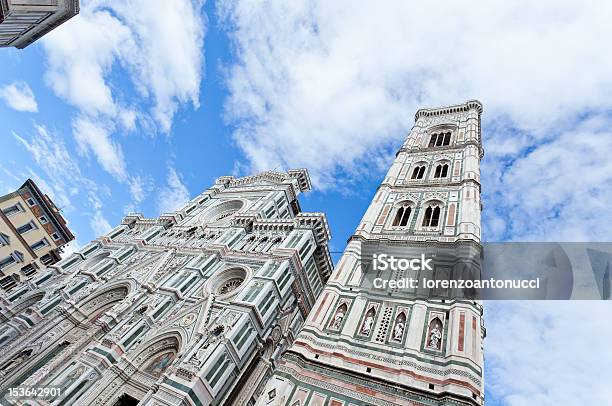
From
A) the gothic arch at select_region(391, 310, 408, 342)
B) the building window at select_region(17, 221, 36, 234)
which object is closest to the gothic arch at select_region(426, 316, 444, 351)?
the gothic arch at select_region(391, 310, 408, 342)

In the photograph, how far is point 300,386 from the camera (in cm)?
1005

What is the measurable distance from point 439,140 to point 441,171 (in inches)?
249

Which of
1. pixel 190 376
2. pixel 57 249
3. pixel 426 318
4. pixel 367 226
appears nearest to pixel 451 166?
pixel 367 226

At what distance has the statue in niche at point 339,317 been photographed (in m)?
12.1

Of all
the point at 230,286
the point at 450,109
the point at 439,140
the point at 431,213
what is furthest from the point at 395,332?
the point at 450,109

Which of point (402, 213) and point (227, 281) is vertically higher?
point (402, 213)

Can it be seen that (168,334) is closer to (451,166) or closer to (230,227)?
(230,227)

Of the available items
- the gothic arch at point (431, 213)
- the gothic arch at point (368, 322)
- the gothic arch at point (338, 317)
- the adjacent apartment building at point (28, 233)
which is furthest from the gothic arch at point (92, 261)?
the gothic arch at point (431, 213)

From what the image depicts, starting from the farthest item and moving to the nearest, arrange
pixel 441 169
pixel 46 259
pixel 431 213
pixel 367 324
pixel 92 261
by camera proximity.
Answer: pixel 46 259 < pixel 92 261 < pixel 441 169 < pixel 431 213 < pixel 367 324

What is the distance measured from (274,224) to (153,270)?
8425 millimetres

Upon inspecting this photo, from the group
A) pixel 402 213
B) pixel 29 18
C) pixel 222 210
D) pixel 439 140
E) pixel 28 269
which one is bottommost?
pixel 29 18

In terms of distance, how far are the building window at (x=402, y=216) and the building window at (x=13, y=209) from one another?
33940 mm

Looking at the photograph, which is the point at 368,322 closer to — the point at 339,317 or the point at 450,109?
the point at 339,317

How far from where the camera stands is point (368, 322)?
471 inches
